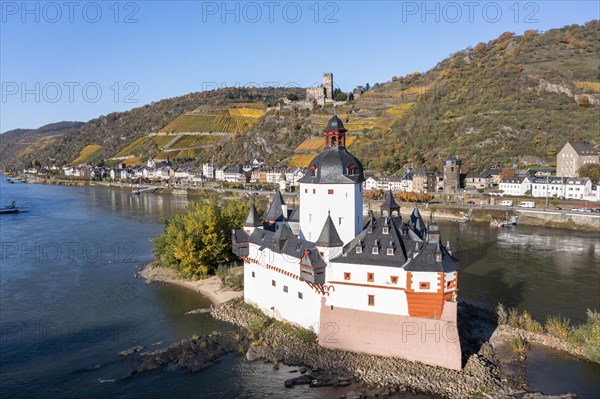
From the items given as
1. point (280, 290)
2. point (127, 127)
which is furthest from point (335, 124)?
point (127, 127)

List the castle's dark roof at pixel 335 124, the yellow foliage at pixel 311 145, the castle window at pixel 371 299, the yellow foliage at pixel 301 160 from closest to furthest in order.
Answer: the castle window at pixel 371 299 < the castle's dark roof at pixel 335 124 < the yellow foliage at pixel 301 160 < the yellow foliage at pixel 311 145

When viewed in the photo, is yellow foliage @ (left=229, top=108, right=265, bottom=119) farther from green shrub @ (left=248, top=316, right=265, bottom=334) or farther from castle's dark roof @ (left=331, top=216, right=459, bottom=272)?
castle's dark roof @ (left=331, top=216, right=459, bottom=272)

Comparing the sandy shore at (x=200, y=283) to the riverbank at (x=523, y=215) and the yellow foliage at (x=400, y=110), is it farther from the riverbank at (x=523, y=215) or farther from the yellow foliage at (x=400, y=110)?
the yellow foliage at (x=400, y=110)

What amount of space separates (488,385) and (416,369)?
272 cm

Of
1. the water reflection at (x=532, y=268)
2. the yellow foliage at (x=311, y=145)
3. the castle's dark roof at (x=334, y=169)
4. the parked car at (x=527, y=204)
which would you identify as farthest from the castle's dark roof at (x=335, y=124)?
the yellow foliage at (x=311, y=145)

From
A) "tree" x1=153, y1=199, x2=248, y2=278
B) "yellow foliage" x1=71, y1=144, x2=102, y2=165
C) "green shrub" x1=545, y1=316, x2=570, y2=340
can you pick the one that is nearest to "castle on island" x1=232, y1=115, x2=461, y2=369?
"green shrub" x1=545, y1=316, x2=570, y2=340

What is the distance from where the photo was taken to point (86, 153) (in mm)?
166125

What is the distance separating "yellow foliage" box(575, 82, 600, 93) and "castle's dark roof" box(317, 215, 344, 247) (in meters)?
81.2

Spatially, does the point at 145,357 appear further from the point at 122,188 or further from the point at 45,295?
the point at 122,188

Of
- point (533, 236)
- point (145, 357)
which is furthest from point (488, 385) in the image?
point (533, 236)

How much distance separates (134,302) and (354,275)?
15.5m

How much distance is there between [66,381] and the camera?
19391 millimetres

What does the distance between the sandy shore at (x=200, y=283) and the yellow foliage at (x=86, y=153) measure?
138m

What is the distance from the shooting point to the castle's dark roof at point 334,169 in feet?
73.3
